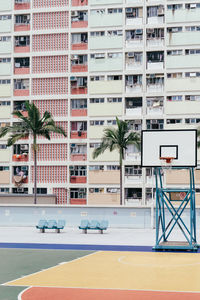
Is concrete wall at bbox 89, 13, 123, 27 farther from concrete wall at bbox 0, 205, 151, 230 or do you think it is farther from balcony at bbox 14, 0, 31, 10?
concrete wall at bbox 0, 205, 151, 230

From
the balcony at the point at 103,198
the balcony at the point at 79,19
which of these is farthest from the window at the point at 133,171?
the balcony at the point at 79,19

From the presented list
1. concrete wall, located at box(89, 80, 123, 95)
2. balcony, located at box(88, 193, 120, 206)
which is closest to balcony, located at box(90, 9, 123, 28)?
concrete wall, located at box(89, 80, 123, 95)

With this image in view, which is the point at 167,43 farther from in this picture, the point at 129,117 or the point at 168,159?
the point at 168,159

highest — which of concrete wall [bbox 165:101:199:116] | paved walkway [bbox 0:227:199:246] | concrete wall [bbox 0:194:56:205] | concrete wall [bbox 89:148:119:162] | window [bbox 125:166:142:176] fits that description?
concrete wall [bbox 165:101:199:116]

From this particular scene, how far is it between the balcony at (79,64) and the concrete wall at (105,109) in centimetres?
450

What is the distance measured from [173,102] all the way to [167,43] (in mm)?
6839

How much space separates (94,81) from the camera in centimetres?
6194

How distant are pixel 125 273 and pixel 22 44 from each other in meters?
51.0

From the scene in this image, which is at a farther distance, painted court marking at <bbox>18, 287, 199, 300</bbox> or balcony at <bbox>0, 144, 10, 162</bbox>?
balcony at <bbox>0, 144, 10, 162</bbox>

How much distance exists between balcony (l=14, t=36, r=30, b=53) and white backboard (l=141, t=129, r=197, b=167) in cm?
4146

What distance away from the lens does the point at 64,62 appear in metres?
62.9

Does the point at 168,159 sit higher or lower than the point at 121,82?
lower

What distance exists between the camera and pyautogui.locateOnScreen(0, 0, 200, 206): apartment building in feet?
197

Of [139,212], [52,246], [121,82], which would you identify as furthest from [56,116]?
[52,246]
